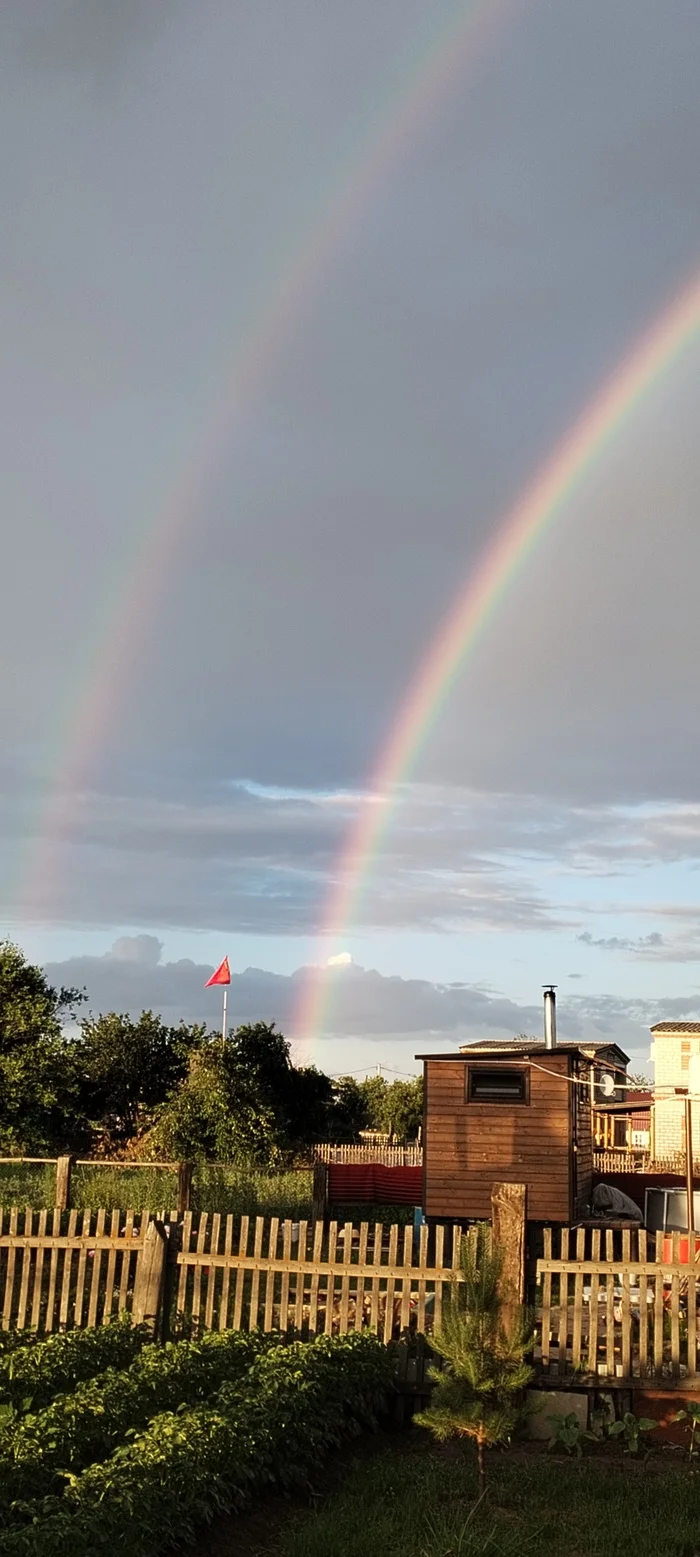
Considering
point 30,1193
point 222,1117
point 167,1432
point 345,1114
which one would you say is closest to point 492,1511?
point 167,1432

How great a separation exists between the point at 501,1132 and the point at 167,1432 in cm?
1752

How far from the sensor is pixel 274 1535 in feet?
24.0

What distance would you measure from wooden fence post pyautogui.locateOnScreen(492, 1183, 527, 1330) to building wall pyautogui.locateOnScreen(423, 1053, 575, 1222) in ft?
43.8

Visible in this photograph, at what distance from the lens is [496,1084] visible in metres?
24.3

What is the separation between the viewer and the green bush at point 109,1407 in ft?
21.8

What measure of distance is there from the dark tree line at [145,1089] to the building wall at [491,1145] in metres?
11.9

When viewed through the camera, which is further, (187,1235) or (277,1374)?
(187,1235)

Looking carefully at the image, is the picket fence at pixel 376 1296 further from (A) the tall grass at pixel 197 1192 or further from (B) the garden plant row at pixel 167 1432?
(A) the tall grass at pixel 197 1192

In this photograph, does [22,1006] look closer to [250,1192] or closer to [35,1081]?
[35,1081]

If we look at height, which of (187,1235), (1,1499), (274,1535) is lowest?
(274,1535)

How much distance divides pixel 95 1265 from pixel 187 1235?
2.70 feet

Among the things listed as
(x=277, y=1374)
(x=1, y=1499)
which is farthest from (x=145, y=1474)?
(x=277, y=1374)

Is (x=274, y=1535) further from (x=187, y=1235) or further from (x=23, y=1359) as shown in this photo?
(x=187, y=1235)

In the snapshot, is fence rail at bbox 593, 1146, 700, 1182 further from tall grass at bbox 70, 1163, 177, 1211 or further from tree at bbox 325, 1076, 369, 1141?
tall grass at bbox 70, 1163, 177, 1211
